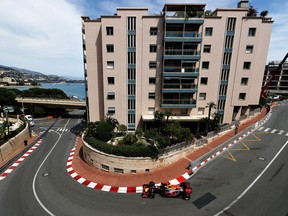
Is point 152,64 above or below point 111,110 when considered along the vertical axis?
above

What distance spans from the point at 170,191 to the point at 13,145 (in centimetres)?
2982

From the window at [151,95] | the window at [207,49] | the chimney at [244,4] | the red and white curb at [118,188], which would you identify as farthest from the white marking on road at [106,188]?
the chimney at [244,4]

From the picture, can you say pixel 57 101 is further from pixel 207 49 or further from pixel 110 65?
pixel 207 49

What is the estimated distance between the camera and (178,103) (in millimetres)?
29469

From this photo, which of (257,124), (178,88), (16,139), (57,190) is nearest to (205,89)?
(178,88)

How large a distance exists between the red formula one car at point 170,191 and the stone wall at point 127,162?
4.46 m

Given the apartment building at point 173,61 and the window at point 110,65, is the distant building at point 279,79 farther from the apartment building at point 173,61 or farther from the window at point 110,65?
the window at point 110,65

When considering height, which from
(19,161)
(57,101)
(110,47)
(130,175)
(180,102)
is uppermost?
(110,47)

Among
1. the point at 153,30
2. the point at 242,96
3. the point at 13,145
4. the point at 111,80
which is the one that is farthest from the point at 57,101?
the point at 242,96

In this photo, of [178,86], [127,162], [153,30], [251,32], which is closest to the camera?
[127,162]

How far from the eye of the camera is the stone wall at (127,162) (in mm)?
19219

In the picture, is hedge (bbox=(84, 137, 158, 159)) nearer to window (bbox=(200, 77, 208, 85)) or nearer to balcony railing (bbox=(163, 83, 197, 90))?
balcony railing (bbox=(163, 83, 197, 90))

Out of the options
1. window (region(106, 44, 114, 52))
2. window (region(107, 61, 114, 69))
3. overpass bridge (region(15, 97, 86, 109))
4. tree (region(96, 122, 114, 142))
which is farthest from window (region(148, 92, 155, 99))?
overpass bridge (region(15, 97, 86, 109))

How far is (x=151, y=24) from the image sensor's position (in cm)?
2648
